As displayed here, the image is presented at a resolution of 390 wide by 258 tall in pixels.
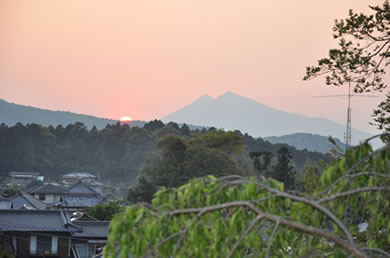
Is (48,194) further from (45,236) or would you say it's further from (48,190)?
(45,236)

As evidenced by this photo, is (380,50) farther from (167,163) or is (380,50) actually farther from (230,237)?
(167,163)

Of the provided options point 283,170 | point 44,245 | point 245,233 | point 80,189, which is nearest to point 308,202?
point 245,233

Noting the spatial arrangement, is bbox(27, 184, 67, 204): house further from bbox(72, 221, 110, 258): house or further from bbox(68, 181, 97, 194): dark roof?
bbox(72, 221, 110, 258): house

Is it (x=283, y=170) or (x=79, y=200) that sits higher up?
(x=283, y=170)

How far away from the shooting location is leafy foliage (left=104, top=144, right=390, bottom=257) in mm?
3162

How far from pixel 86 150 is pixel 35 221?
184ft

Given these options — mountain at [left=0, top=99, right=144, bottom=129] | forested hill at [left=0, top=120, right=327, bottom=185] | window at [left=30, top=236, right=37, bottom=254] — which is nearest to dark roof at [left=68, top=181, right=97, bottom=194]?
forested hill at [left=0, top=120, right=327, bottom=185]

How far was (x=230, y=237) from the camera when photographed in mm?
3199

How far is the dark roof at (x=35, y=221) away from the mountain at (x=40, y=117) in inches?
5527

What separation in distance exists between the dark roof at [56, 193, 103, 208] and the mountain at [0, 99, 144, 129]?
122397mm

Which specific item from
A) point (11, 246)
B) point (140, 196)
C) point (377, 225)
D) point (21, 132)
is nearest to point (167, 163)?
point (140, 196)

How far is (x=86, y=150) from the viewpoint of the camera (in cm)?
7494

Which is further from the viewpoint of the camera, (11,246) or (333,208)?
(11,246)

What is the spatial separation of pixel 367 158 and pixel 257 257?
100 centimetres
